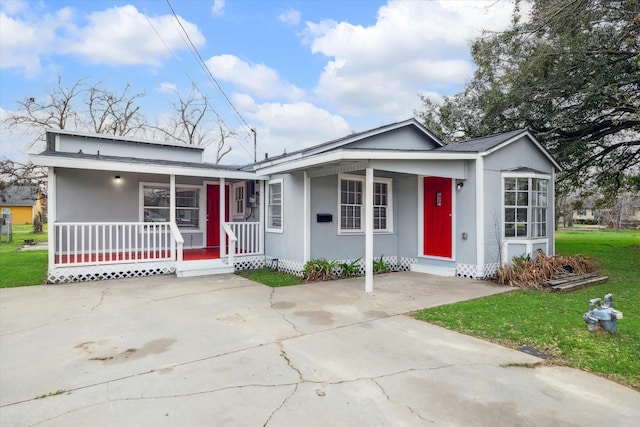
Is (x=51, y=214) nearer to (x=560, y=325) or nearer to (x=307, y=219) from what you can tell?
(x=307, y=219)

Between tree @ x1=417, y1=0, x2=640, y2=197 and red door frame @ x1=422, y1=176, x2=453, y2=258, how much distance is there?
4.61 meters

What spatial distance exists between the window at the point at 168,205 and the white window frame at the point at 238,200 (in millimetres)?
1105

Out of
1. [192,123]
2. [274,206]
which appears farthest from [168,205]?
[192,123]

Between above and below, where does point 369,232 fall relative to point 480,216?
below

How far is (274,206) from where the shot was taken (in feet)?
33.6

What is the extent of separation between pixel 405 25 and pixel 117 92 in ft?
76.5

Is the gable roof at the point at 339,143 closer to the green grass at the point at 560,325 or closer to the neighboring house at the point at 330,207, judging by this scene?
the neighboring house at the point at 330,207

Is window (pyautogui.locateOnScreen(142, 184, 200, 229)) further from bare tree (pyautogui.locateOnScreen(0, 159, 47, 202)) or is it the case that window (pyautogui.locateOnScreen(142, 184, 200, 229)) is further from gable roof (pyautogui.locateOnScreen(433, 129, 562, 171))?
bare tree (pyautogui.locateOnScreen(0, 159, 47, 202))

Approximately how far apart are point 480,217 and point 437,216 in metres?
1.16

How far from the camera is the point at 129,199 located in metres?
10.3

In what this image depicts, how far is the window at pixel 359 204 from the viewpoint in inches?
377

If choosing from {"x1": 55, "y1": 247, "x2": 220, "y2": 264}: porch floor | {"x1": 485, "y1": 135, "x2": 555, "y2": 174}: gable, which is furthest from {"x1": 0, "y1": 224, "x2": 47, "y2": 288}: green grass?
{"x1": 485, "y1": 135, "x2": 555, "y2": 174}: gable

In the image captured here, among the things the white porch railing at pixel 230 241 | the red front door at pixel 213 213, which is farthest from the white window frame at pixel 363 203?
the red front door at pixel 213 213

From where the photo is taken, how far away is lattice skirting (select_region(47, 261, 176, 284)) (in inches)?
318
